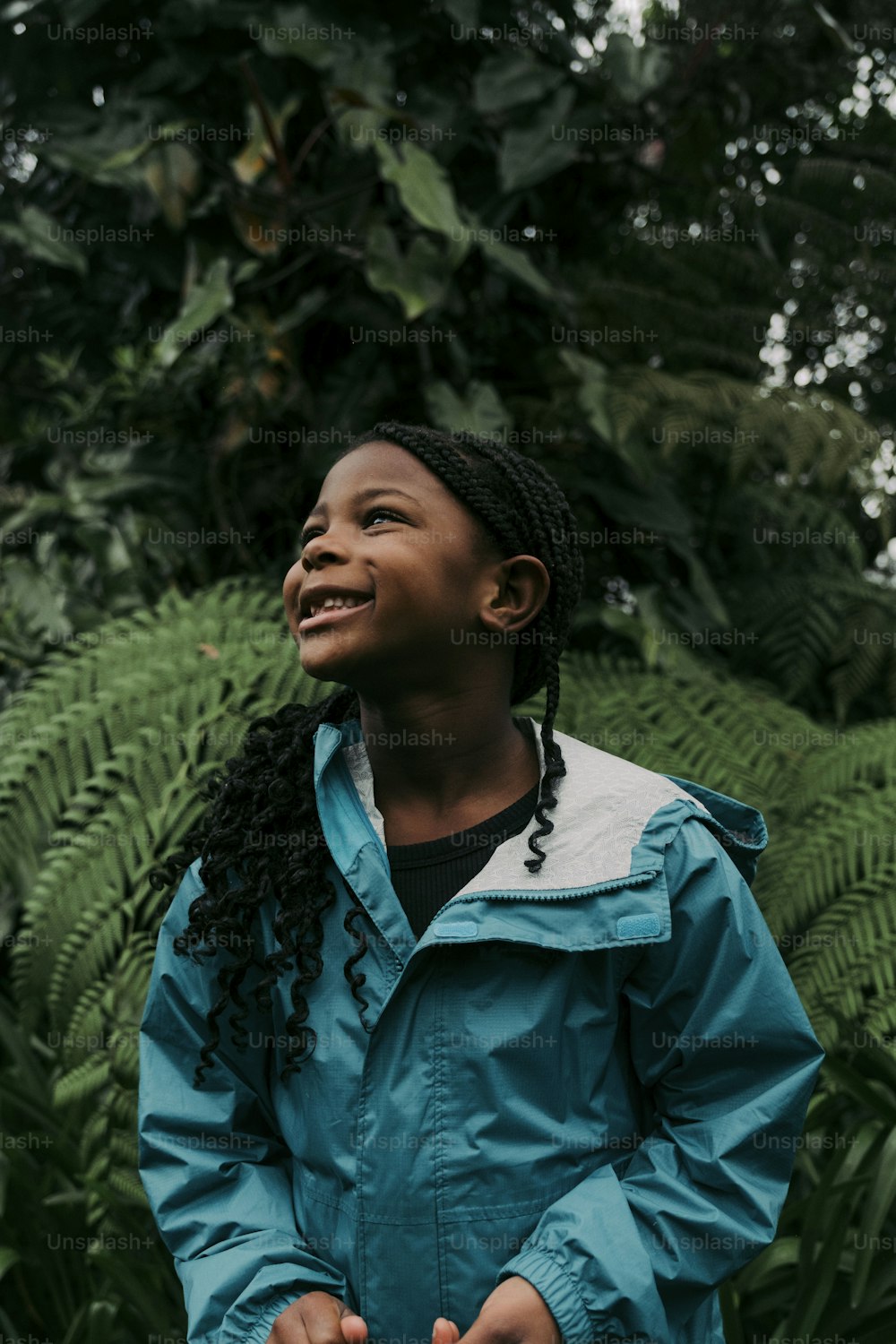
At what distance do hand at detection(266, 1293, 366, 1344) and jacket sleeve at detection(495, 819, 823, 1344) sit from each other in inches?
6.7

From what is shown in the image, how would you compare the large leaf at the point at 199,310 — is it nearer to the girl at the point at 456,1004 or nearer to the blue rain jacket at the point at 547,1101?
the girl at the point at 456,1004

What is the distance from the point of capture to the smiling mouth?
4.84 feet

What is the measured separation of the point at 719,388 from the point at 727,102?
5.27ft

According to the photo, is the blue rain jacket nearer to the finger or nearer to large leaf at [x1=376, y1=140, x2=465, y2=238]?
the finger

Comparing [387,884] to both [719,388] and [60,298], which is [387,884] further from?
[60,298]

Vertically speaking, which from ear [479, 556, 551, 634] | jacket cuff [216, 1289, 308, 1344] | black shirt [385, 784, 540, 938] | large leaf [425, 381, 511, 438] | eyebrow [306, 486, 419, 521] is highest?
large leaf [425, 381, 511, 438]

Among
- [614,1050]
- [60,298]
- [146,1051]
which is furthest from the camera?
[60,298]

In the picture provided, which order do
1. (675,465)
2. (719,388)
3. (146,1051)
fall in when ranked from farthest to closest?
1. (675,465)
2. (719,388)
3. (146,1051)

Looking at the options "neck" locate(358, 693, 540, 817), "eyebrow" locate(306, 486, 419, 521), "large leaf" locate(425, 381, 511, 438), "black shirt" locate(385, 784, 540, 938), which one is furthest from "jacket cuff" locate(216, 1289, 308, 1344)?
"large leaf" locate(425, 381, 511, 438)

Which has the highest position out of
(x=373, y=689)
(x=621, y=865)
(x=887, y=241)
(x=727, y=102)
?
(x=727, y=102)

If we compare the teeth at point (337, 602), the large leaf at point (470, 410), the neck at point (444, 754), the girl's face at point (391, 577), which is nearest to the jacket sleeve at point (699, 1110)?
the neck at point (444, 754)

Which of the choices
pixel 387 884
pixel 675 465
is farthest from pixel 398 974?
pixel 675 465

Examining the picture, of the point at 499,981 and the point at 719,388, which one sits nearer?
the point at 499,981

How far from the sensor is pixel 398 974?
4.71 ft
